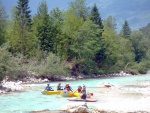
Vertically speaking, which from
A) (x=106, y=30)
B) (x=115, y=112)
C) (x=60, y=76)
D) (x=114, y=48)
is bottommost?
(x=115, y=112)

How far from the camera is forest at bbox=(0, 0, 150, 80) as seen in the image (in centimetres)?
5375

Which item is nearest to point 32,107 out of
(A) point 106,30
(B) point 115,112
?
(B) point 115,112

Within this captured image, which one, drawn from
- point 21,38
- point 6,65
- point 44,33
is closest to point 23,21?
point 21,38

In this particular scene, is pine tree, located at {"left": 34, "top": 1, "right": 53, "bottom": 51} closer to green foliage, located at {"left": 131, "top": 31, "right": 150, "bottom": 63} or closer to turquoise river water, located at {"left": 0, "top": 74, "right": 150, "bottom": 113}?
turquoise river water, located at {"left": 0, "top": 74, "right": 150, "bottom": 113}

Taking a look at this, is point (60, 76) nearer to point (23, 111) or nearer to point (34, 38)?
point (34, 38)

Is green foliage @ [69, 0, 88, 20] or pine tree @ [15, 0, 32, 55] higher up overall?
green foliage @ [69, 0, 88, 20]

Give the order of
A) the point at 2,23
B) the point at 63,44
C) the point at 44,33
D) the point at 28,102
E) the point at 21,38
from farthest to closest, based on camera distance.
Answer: the point at 63,44
the point at 2,23
the point at 21,38
the point at 44,33
the point at 28,102

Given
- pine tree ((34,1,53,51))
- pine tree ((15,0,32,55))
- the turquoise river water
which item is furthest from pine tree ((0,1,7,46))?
the turquoise river water

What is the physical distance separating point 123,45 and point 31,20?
80.6 feet

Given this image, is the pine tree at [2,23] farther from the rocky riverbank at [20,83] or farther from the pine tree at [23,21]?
the rocky riverbank at [20,83]

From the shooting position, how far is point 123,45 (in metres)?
79.0

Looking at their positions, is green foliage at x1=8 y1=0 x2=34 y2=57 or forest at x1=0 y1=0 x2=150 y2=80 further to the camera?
green foliage at x1=8 y1=0 x2=34 y2=57

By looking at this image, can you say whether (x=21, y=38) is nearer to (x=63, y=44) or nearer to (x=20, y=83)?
(x=63, y=44)

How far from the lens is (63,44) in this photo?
61750mm
